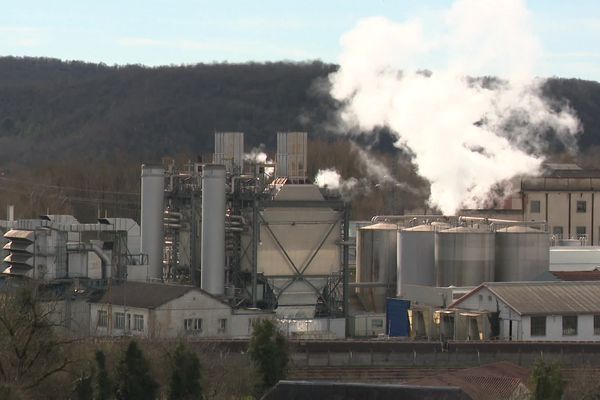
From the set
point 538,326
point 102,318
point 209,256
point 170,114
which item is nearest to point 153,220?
point 209,256

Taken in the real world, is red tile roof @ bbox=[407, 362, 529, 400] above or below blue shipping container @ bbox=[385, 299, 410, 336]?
below

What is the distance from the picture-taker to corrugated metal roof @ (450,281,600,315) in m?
55.4

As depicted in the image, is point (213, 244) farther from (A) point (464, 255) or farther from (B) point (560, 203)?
(B) point (560, 203)

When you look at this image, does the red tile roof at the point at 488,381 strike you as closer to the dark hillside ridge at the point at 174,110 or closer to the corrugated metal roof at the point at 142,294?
the corrugated metal roof at the point at 142,294

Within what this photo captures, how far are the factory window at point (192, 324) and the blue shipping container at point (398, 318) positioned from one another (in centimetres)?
751

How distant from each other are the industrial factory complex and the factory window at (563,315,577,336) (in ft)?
0.15

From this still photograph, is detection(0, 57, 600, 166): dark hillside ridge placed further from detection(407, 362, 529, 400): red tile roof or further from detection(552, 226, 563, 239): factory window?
detection(407, 362, 529, 400): red tile roof

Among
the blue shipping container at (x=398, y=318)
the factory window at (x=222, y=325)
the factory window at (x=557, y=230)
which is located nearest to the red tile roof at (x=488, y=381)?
the factory window at (x=222, y=325)

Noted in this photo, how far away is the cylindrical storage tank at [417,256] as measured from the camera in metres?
63.5

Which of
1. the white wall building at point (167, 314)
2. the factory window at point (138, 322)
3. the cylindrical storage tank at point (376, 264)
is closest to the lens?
the white wall building at point (167, 314)

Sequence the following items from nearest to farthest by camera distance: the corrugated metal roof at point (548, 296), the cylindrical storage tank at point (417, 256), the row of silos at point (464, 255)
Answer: the corrugated metal roof at point (548, 296) → the row of silos at point (464, 255) → the cylindrical storage tank at point (417, 256)

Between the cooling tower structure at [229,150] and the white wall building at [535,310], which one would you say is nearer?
the white wall building at [535,310]

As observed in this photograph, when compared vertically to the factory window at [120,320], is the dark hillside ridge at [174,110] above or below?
above

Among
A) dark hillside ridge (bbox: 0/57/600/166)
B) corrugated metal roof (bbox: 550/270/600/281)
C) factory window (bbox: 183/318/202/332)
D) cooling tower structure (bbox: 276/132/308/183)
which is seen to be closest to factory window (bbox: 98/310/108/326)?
factory window (bbox: 183/318/202/332)
